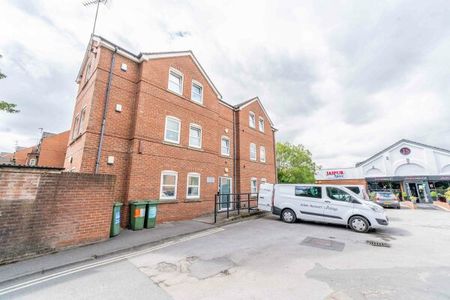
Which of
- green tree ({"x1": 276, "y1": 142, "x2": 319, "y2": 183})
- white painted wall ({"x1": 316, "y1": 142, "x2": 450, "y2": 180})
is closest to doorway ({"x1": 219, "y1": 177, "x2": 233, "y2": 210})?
green tree ({"x1": 276, "y1": 142, "x2": 319, "y2": 183})

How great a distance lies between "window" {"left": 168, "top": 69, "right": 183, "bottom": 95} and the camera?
11.2 meters

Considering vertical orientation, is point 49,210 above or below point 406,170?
below

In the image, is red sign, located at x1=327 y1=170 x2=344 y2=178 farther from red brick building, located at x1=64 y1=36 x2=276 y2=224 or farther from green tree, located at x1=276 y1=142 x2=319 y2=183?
red brick building, located at x1=64 y1=36 x2=276 y2=224

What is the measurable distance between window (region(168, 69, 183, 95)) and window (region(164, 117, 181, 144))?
179 cm

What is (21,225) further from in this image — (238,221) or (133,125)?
(238,221)

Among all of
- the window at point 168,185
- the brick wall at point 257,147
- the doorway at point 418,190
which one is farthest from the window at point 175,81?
the doorway at point 418,190

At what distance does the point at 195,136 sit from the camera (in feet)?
39.4

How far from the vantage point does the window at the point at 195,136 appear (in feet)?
38.2

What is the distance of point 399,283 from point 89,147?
1032 cm

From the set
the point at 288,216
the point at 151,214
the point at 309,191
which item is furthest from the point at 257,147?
the point at 151,214

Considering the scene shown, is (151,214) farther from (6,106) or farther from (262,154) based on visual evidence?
(262,154)

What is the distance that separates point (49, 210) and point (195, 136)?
769 cm

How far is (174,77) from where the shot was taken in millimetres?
11461

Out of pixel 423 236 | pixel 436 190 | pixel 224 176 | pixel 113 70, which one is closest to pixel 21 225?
pixel 113 70
